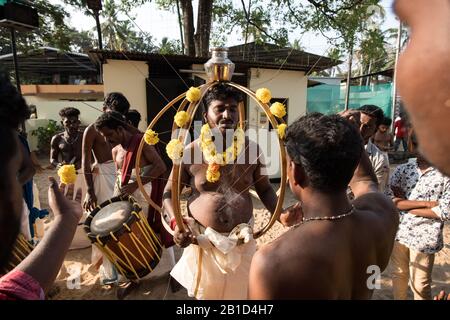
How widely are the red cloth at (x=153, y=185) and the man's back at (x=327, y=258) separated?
2628 mm

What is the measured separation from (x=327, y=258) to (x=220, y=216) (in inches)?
53.4

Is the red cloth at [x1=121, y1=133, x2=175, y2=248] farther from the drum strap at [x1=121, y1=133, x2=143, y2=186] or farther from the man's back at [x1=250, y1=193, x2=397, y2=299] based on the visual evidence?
the man's back at [x1=250, y1=193, x2=397, y2=299]

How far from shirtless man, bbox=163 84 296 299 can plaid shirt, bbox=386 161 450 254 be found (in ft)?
4.31

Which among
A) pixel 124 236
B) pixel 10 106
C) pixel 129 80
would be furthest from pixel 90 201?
pixel 129 80

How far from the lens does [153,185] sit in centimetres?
369

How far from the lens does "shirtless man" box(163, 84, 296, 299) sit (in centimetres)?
239

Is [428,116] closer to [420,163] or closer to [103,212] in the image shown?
[420,163]

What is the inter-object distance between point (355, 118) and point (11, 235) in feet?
10.4

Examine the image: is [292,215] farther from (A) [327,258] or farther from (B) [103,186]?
(B) [103,186]

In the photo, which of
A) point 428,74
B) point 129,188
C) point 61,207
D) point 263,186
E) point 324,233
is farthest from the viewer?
point 129,188

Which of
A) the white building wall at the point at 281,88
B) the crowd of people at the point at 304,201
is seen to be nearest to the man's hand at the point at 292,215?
Result: the crowd of people at the point at 304,201

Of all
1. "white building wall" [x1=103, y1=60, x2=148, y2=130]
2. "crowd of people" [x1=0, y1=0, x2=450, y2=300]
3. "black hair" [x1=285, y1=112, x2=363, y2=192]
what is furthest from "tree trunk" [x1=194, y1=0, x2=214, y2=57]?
"black hair" [x1=285, y1=112, x2=363, y2=192]

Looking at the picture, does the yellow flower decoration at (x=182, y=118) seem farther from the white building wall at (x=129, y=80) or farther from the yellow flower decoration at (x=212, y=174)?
the white building wall at (x=129, y=80)
